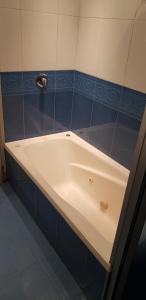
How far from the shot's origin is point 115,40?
1606 millimetres

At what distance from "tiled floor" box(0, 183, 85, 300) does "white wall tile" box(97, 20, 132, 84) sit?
1.32 m

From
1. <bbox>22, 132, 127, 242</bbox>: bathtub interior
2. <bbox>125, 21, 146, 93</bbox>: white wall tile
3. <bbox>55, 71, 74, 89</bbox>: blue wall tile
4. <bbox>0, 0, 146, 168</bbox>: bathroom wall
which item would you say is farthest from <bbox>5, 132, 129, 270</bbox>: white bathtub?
<bbox>125, 21, 146, 93</bbox>: white wall tile

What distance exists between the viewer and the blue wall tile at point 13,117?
1.96m

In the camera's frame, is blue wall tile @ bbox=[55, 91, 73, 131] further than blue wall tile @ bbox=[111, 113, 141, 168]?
Yes

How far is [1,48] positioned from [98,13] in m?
→ 0.75

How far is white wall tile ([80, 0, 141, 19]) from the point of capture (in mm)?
1447

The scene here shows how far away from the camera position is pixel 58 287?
1466 millimetres

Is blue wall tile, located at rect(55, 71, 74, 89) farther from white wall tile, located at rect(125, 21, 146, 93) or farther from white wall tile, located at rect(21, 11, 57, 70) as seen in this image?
white wall tile, located at rect(125, 21, 146, 93)

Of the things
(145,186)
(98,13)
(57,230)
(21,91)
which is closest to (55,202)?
(57,230)

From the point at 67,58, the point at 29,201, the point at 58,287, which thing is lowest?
the point at 58,287

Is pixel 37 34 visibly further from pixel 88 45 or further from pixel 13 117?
pixel 13 117

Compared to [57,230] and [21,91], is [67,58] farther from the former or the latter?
[57,230]

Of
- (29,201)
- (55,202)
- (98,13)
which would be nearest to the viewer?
(55,202)

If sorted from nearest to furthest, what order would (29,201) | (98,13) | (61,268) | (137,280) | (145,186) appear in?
1. (145,186)
2. (137,280)
3. (61,268)
4. (98,13)
5. (29,201)
